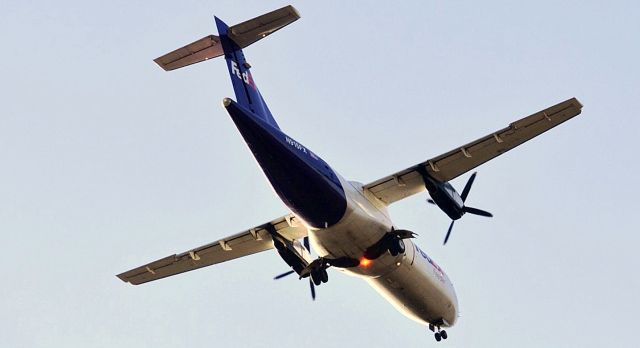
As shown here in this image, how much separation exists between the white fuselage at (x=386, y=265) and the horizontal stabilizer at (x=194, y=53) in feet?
19.8

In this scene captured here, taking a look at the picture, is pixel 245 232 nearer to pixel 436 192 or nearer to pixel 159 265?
pixel 159 265

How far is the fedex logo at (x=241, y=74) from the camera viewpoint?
32.8 meters

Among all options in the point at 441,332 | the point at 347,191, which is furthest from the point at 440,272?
the point at 347,191

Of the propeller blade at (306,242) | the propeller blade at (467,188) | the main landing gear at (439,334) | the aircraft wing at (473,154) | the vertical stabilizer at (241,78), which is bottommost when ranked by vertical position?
the main landing gear at (439,334)

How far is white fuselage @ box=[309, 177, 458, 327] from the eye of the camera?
107 ft

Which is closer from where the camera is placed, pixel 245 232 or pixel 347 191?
pixel 347 191

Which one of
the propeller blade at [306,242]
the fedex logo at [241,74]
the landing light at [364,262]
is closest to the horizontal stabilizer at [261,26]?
the fedex logo at [241,74]

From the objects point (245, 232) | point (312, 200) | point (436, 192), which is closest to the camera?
point (312, 200)

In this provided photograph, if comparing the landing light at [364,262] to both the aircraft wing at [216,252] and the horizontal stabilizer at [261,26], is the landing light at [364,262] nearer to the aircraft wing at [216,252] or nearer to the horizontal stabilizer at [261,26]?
the aircraft wing at [216,252]

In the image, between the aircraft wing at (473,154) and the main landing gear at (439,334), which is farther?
the main landing gear at (439,334)

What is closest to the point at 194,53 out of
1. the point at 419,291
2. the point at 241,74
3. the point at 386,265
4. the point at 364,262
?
the point at 241,74

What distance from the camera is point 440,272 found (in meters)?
37.8

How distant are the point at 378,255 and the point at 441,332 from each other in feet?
19.5

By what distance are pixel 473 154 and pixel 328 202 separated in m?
4.93
